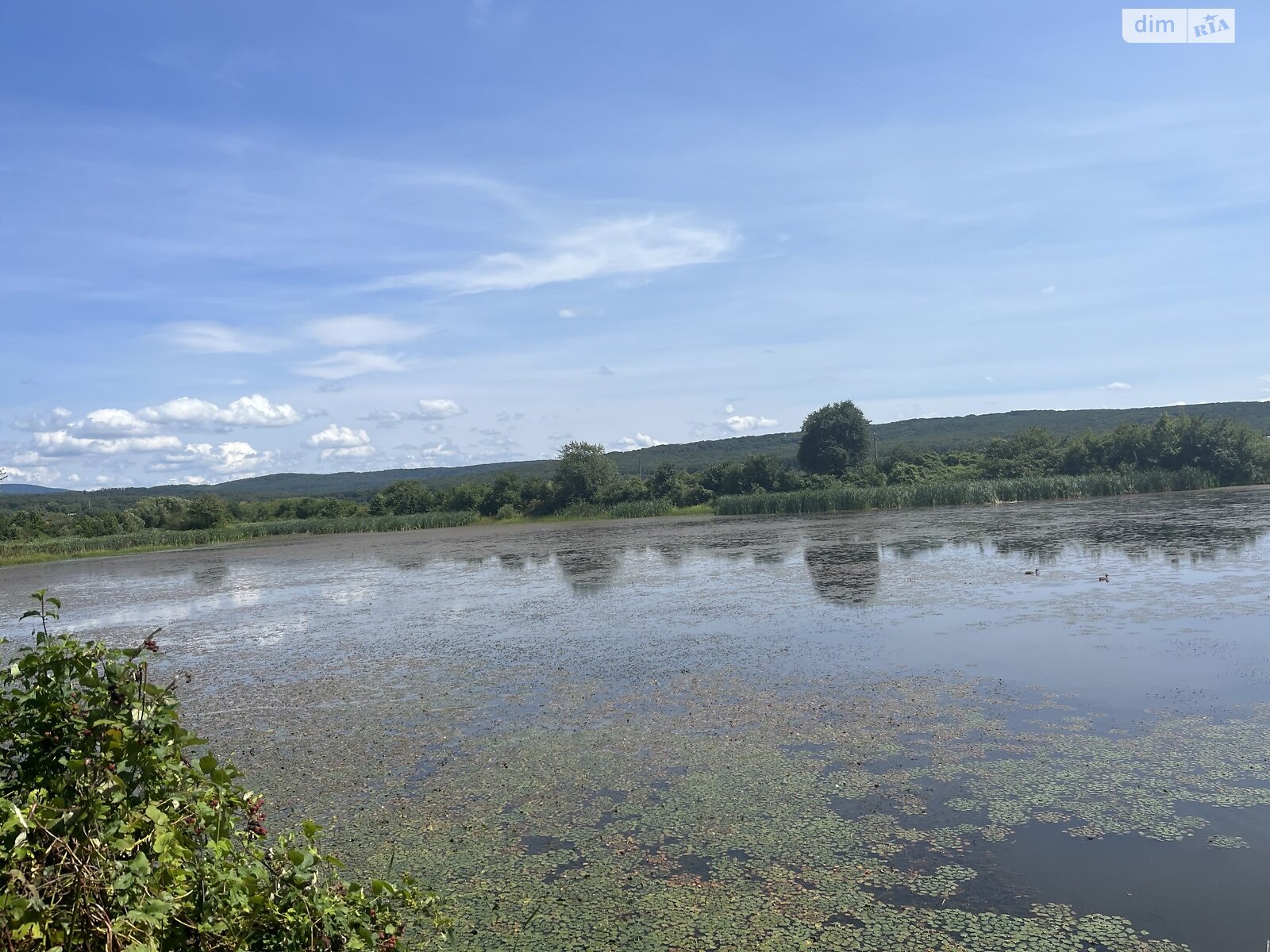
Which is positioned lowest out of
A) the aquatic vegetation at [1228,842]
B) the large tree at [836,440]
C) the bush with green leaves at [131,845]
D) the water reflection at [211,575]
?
the water reflection at [211,575]

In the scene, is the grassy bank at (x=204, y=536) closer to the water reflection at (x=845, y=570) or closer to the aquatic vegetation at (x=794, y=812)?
the water reflection at (x=845, y=570)

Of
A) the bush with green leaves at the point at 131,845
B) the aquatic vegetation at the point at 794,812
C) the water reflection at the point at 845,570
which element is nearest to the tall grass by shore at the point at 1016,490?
the water reflection at the point at 845,570

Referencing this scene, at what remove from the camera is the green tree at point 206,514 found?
180ft

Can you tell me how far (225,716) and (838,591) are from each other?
9.30 metres

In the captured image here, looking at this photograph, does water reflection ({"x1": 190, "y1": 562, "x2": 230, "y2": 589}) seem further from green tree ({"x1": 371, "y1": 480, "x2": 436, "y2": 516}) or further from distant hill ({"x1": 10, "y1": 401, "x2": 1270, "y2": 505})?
distant hill ({"x1": 10, "y1": 401, "x2": 1270, "y2": 505})

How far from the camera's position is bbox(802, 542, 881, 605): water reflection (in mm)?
14094

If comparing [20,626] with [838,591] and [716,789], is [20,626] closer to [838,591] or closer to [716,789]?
[838,591]

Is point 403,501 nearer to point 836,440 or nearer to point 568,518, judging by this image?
point 568,518

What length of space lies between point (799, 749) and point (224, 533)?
160 ft

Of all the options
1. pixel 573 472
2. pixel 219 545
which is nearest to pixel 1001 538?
pixel 573 472

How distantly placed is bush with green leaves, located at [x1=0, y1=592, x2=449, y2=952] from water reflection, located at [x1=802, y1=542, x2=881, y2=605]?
1132 cm

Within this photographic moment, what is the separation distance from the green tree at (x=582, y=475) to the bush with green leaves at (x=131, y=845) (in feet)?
165

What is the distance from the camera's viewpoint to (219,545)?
45.1m

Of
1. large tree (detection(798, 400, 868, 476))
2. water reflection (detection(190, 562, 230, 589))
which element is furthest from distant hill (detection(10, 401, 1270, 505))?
water reflection (detection(190, 562, 230, 589))
